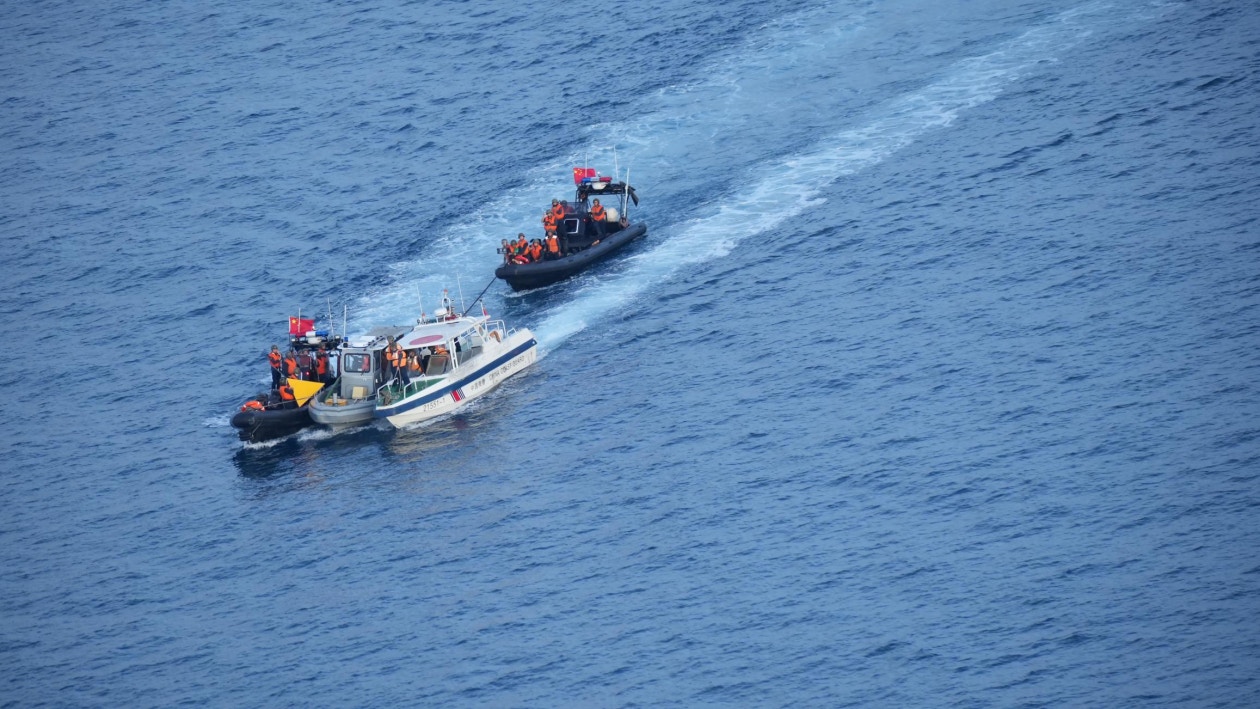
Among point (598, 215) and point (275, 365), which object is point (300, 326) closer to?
point (275, 365)

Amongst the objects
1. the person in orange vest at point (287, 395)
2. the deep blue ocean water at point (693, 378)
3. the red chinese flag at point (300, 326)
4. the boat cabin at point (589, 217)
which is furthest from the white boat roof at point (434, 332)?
the boat cabin at point (589, 217)

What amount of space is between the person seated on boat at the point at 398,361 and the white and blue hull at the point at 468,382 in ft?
4.58

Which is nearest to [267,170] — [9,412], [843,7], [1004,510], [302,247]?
[302,247]

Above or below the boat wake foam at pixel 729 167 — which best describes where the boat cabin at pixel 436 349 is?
below

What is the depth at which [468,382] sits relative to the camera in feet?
235

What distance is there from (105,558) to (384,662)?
1544 centimetres

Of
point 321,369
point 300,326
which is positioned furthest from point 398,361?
point 300,326

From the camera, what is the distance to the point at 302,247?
90.6 metres

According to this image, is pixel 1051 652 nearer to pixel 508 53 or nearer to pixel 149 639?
pixel 149 639

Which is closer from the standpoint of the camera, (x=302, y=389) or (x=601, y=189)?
(x=302, y=389)

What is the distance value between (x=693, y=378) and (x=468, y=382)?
10.1m

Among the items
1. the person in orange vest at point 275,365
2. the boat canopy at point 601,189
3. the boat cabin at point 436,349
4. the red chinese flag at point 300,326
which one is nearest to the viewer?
the boat cabin at point 436,349

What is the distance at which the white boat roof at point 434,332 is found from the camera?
71.9 m

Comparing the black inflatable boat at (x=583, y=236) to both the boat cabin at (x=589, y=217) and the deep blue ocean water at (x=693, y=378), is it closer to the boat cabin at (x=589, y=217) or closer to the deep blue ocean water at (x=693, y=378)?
the boat cabin at (x=589, y=217)
